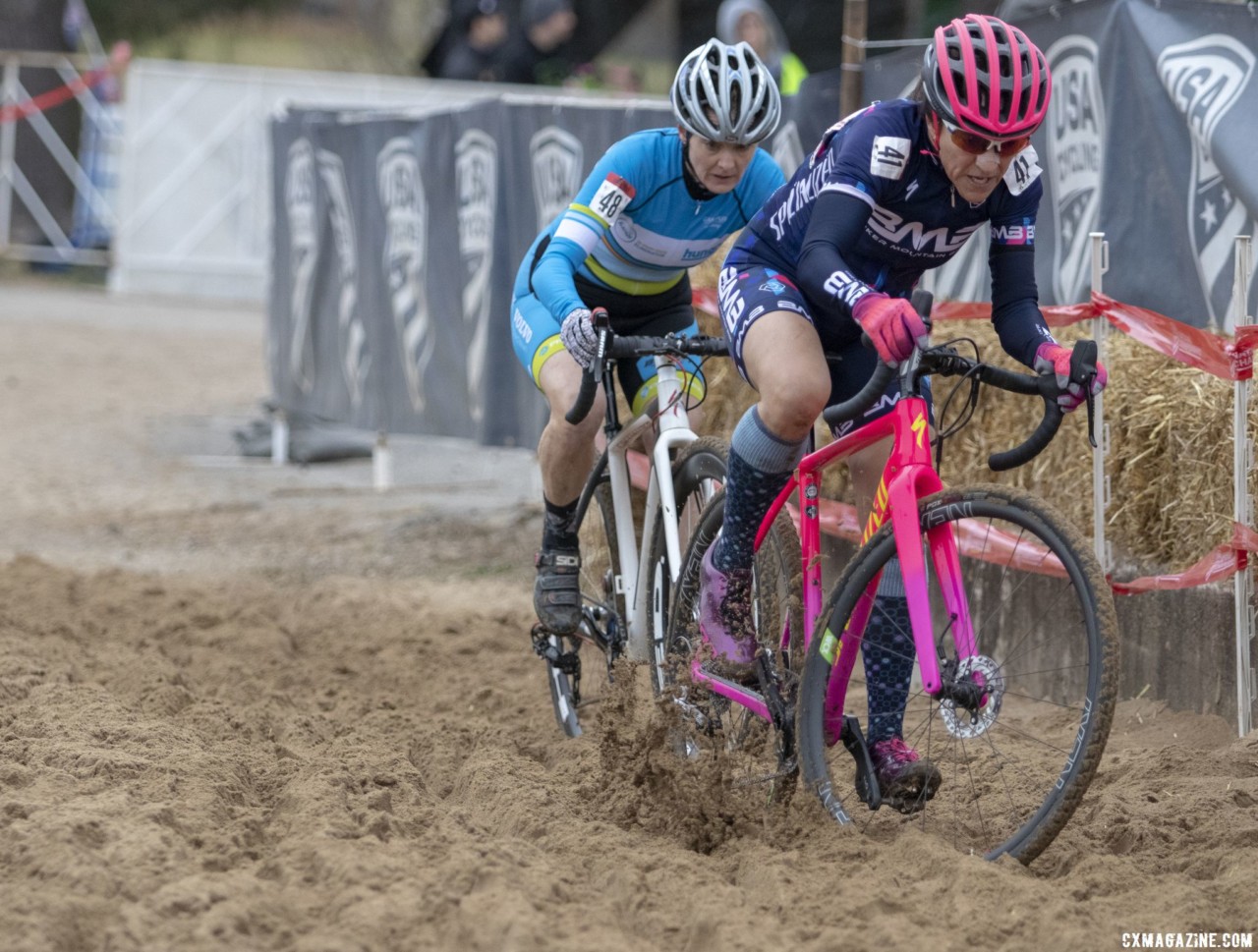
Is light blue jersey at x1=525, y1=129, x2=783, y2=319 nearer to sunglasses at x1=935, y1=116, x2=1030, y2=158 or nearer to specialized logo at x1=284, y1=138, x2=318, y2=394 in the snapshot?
sunglasses at x1=935, y1=116, x2=1030, y2=158

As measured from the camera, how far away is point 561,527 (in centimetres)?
561

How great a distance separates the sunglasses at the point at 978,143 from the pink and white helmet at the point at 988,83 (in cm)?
4

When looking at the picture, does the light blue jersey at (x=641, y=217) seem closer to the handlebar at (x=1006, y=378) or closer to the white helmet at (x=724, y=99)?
the white helmet at (x=724, y=99)

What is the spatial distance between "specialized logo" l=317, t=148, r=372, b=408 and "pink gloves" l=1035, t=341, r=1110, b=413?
26.2ft

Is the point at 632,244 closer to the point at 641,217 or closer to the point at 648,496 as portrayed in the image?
the point at 641,217

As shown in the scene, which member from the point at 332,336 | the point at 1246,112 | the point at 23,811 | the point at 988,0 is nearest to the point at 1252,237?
the point at 1246,112

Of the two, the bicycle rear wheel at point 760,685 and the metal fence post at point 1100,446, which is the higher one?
the metal fence post at point 1100,446

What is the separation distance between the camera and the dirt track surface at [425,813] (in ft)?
11.1

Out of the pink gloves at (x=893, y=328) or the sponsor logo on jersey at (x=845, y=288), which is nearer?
the pink gloves at (x=893, y=328)

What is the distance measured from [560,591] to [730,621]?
1.15 metres

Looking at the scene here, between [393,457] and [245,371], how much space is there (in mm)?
5154

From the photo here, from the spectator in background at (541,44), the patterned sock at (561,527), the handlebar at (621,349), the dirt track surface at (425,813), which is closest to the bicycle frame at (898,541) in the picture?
the dirt track surface at (425,813)

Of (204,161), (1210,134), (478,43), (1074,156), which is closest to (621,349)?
(1210,134)

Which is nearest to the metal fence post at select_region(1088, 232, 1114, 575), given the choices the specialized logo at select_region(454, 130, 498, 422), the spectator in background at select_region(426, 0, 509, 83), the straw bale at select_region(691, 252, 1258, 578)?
the straw bale at select_region(691, 252, 1258, 578)
